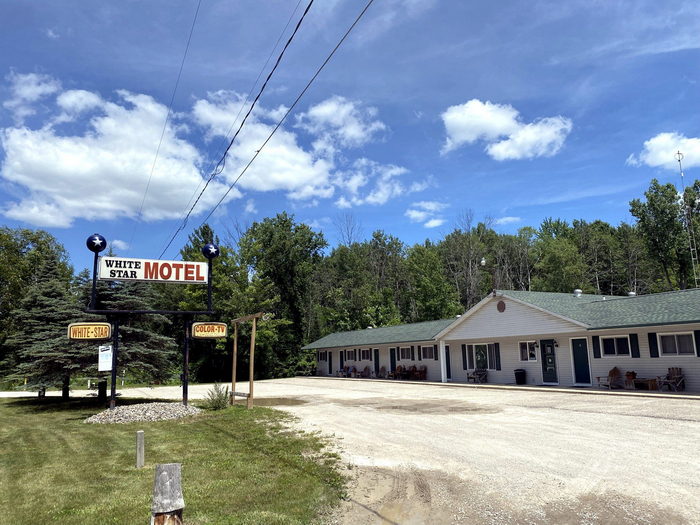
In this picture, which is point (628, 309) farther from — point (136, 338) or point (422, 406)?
point (136, 338)

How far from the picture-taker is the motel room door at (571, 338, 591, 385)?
71.5ft

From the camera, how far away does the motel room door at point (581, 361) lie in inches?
858

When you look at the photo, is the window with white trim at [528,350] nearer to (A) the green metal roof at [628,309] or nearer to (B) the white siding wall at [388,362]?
(A) the green metal roof at [628,309]

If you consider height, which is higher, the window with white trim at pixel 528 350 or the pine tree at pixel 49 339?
the pine tree at pixel 49 339

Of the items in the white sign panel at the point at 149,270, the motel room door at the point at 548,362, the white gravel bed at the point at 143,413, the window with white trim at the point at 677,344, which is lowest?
the white gravel bed at the point at 143,413

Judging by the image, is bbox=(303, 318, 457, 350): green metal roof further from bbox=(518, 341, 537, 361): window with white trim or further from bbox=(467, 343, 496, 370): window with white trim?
bbox=(518, 341, 537, 361): window with white trim

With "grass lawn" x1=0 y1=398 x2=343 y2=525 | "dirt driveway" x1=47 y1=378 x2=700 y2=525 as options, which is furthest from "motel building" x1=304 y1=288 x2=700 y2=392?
"grass lawn" x1=0 y1=398 x2=343 y2=525

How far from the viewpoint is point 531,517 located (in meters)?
5.61

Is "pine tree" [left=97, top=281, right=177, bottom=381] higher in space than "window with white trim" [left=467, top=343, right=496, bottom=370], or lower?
higher

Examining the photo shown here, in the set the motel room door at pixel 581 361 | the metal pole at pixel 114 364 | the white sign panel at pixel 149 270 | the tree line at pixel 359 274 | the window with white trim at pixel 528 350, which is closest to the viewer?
the metal pole at pixel 114 364

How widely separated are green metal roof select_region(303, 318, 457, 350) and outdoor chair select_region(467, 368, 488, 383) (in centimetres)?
309

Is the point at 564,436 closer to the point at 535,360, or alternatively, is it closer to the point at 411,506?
the point at 411,506

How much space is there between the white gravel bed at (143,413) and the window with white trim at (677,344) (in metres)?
17.4

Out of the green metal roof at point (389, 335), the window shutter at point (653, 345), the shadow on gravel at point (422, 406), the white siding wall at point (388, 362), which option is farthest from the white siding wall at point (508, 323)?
the shadow on gravel at point (422, 406)
